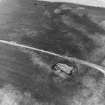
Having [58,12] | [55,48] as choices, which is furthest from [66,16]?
[55,48]

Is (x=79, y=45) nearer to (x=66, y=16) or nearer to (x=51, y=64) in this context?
(x=51, y=64)

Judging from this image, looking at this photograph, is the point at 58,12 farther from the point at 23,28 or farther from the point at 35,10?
the point at 23,28

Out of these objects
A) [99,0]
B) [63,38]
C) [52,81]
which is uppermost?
[99,0]

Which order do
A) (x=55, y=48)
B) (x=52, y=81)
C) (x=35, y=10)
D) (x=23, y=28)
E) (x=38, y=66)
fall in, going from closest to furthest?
(x=52, y=81), (x=38, y=66), (x=55, y=48), (x=23, y=28), (x=35, y=10)

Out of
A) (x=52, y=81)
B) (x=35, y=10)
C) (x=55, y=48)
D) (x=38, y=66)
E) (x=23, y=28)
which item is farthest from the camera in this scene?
(x=35, y=10)

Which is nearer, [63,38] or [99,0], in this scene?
[63,38]

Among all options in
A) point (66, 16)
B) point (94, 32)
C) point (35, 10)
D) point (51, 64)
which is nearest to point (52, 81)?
point (51, 64)

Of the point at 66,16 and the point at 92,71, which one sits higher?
the point at 66,16
